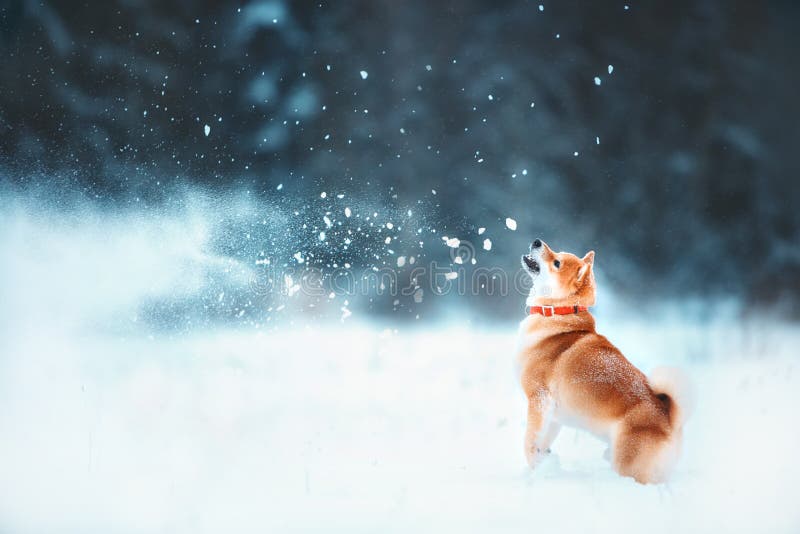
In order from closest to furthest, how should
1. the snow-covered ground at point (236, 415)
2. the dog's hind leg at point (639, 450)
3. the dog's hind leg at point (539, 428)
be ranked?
1. the dog's hind leg at point (639, 450)
2. the dog's hind leg at point (539, 428)
3. the snow-covered ground at point (236, 415)

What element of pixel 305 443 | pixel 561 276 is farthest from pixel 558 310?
pixel 305 443

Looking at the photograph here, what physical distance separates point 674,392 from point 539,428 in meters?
0.40

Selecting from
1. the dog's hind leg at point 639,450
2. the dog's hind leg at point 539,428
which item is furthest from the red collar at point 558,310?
the dog's hind leg at point 639,450

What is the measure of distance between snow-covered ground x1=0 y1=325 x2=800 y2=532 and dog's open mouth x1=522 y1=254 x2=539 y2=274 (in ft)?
0.85

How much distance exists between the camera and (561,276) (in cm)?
197

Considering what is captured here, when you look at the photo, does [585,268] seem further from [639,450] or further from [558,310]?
[639,450]

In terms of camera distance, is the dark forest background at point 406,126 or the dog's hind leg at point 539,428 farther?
the dark forest background at point 406,126

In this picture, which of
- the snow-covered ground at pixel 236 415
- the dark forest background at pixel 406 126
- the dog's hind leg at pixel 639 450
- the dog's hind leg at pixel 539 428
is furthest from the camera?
the dark forest background at pixel 406 126

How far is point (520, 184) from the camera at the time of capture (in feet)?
7.15

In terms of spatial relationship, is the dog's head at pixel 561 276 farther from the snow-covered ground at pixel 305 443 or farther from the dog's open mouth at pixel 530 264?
the snow-covered ground at pixel 305 443

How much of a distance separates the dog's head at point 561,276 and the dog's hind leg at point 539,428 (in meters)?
0.29

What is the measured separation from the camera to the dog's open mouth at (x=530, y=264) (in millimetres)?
1991

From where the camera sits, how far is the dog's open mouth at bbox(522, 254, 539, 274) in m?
1.99

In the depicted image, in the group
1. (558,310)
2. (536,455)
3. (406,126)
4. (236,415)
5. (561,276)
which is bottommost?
(536,455)
